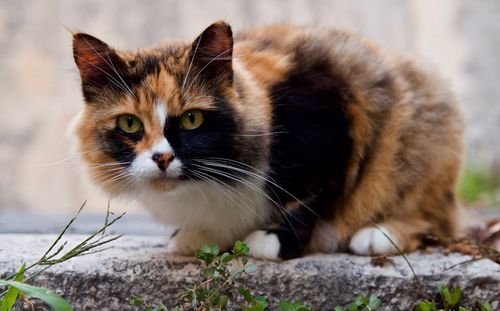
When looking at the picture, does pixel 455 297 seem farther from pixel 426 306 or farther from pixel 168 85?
pixel 168 85

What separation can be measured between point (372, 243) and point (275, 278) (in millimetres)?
435

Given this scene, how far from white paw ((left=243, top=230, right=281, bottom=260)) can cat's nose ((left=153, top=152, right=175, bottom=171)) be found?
0.49m

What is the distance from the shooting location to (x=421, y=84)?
281 centimetres

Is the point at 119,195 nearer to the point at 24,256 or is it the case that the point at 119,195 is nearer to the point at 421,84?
the point at 24,256

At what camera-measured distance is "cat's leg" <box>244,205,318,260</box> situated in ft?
7.77

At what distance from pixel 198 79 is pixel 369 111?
677 mm

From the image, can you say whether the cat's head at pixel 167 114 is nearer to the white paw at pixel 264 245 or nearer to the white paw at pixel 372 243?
Result: the white paw at pixel 264 245

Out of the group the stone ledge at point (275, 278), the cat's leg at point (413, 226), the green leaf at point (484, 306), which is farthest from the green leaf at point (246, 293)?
the green leaf at point (484, 306)

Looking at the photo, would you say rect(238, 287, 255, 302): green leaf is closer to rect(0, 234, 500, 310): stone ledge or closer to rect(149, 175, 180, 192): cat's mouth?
rect(0, 234, 500, 310): stone ledge

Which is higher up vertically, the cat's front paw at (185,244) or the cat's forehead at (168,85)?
the cat's forehead at (168,85)

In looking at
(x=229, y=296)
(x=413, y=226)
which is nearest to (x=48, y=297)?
(x=229, y=296)

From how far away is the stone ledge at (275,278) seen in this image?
7.02 feet

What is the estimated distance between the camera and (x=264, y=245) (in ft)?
7.80

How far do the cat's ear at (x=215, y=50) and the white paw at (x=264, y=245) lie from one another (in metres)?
0.53
